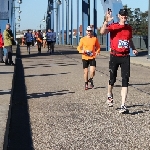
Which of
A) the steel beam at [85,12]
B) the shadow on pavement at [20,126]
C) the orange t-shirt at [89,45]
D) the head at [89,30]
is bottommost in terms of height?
the shadow on pavement at [20,126]

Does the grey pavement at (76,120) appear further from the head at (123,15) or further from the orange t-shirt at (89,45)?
the head at (123,15)

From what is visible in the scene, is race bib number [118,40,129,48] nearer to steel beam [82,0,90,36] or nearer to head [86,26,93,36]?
head [86,26,93,36]

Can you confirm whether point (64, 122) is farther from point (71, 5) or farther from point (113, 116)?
point (71, 5)

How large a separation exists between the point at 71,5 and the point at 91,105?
62236 millimetres

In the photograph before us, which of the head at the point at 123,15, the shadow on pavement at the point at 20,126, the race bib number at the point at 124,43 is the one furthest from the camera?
the race bib number at the point at 124,43

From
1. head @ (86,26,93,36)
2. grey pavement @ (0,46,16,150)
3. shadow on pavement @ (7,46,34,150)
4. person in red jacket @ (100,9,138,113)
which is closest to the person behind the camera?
shadow on pavement @ (7,46,34,150)

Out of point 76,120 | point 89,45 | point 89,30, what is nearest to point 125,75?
point 76,120

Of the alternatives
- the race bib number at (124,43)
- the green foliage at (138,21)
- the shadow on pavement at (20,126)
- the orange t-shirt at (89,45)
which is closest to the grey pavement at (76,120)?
the shadow on pavement at (20,126)

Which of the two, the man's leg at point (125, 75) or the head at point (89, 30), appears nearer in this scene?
the man's leg at point (125, 75)

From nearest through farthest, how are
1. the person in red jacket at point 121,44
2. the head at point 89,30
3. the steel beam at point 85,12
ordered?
1. the person in red jacket at point 121,44
2. the head at point 89,30
3. the steel beam at point 85,12

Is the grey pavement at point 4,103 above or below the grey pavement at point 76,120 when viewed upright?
above

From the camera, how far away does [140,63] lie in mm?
23438

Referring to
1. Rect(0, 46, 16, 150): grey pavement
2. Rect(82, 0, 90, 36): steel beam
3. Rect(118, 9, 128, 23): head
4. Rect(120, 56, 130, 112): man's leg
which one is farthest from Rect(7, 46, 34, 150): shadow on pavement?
Rect(82, 0, 90, 36): steel beam

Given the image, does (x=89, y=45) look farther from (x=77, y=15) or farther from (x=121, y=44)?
(x=77, y=15)
